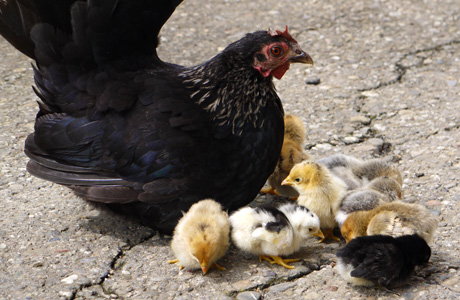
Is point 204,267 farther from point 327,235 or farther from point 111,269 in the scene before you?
point 327,235

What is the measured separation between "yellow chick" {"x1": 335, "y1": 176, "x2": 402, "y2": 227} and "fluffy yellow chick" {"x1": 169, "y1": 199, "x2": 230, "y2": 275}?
2.31 feet

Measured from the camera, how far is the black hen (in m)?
3.66

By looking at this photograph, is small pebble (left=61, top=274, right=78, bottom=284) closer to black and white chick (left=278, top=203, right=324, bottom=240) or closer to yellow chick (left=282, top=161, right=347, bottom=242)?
black and white chick (left=278, top=203, right=324, bottom=240)

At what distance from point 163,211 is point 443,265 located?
153 cm

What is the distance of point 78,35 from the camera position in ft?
12.6

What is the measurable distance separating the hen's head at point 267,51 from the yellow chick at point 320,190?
61 centimetres

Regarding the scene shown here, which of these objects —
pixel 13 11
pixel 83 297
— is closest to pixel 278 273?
pixel 83 297

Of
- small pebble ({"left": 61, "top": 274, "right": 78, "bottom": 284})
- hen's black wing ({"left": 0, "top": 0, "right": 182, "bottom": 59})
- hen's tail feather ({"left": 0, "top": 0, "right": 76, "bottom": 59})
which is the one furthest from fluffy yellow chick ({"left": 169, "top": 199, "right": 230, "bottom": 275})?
hen's tail feather ({"left": 0, "top": 0, "right": 76, "bottom": 59})

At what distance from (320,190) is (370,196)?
28 centimetres

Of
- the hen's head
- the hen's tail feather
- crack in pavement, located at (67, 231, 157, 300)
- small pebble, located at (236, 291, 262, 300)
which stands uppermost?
the hen's head

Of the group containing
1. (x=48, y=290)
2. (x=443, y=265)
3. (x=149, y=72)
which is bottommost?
(x=48, y=290)

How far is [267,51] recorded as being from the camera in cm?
377

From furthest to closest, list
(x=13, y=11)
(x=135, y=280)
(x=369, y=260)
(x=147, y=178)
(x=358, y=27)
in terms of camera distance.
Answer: (x=358, y=27)
(x=13, y=11)
(x=147, y=178)
(x=135, y=280)
(x=369, y=260)

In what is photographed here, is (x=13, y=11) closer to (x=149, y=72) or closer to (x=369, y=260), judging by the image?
Answer: (x=149, y=72)
